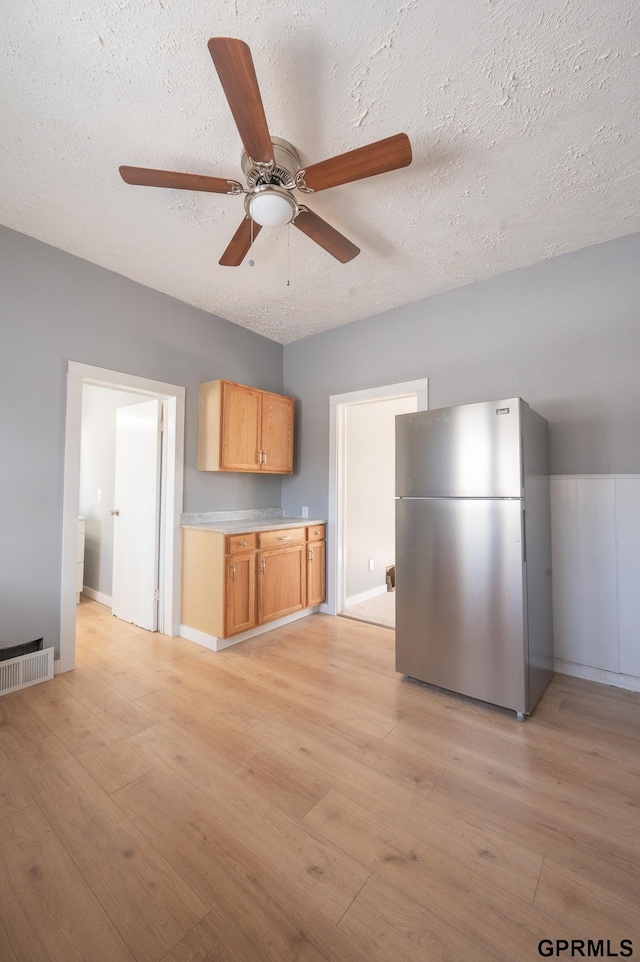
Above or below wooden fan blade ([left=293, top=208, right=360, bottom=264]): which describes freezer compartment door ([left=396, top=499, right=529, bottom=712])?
below

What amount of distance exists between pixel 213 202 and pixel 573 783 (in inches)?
130

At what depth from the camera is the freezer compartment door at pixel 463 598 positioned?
205cm

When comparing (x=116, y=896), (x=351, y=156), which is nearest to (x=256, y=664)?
(x=116, y=896)

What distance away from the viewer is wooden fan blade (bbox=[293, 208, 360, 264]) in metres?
1.81

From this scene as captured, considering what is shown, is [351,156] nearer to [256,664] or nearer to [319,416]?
[319,416]

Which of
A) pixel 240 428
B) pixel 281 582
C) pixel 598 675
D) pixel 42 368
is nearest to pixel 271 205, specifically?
pixel 42 368

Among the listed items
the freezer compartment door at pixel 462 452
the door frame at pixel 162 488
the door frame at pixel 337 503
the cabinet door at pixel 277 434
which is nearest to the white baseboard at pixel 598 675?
the freezer compartment door at pixel 462 452

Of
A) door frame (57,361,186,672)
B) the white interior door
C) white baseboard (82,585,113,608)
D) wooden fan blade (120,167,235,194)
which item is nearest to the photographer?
wooden fan blade (120,167,235,194)

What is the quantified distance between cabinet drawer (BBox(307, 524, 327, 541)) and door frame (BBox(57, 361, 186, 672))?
46.8 inches

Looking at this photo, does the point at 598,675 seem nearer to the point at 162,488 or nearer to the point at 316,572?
the point at 316,572

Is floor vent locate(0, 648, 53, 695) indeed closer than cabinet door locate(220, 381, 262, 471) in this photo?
Yes

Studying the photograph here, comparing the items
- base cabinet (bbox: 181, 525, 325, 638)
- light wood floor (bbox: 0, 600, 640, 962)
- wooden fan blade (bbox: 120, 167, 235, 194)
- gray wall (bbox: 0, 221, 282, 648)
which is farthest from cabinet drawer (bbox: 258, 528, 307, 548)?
wooden fan blade (bbox: 120, 167, 235, 194)

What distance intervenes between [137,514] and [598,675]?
374 centimetres

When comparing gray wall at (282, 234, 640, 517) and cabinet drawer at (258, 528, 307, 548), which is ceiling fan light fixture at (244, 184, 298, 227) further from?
cabinet drawer at (258, 528, 307, 548)
